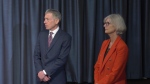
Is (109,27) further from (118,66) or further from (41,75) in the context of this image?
(41,75)

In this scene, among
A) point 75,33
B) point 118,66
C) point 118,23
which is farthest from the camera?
point 75,33

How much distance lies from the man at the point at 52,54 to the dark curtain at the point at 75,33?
2.59ft

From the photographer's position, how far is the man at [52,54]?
2455mm

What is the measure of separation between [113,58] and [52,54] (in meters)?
0.64

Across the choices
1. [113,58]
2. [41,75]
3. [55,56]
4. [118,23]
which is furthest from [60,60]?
[118,23]

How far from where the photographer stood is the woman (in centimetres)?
234

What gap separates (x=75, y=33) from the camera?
3430mm

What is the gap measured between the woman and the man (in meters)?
0.40

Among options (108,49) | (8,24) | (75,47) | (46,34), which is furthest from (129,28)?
(8,24)

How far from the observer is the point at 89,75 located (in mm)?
3492

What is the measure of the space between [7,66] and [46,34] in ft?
3.27

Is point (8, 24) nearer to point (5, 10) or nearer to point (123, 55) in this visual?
point (5, 10)

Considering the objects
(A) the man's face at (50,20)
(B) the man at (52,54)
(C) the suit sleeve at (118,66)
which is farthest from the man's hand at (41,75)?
(C) the suit sleeve at (118,66)

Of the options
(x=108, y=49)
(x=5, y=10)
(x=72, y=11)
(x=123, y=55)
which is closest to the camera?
(x=123, y=55)
